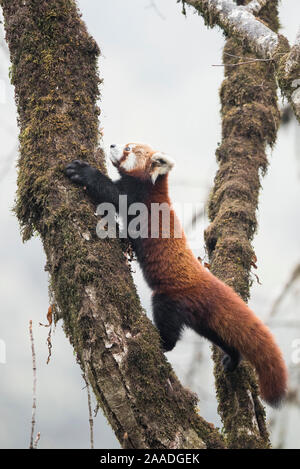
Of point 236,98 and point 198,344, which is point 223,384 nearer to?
point 198,344

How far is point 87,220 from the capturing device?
10.5 ft

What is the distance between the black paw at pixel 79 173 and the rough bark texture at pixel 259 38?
1620mm

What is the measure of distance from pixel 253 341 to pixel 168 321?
709mm

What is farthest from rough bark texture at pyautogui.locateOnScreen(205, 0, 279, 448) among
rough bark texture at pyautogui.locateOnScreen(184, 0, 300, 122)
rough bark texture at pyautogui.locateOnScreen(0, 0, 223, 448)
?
rough bark texture at pyautogui.locateOnScreen(0, 0, 223, 448)

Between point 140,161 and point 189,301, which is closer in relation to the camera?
point 189,301

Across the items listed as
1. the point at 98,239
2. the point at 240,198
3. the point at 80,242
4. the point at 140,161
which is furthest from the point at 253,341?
the point at 140,161

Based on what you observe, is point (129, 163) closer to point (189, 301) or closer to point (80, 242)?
point (189, 301)

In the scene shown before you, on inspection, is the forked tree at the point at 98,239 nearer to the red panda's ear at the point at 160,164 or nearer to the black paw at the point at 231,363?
the black paw at the point at 231,363

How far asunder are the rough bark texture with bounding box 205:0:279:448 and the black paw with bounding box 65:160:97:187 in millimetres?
1722

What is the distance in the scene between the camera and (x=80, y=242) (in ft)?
10.1

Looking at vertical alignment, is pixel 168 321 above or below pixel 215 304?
below

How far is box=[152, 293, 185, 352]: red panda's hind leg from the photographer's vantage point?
3924 millimetres

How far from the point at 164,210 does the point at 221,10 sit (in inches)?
79.5

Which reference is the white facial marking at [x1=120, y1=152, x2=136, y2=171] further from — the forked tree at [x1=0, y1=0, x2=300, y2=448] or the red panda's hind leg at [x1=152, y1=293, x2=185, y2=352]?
the red panda's hind leg at [x1=152, y1=293, x2=185, y2=352]
